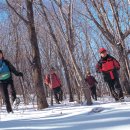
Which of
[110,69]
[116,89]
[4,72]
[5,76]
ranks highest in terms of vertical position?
[4,72]

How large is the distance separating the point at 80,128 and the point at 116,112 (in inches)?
39.9

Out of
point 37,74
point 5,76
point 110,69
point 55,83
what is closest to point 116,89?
point 110,69

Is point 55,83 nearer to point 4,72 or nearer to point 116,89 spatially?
point 116,89

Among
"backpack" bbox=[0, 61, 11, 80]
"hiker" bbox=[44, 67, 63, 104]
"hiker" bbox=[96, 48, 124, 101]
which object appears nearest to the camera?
"backpack" bbox=[0, 61, 11, 80]

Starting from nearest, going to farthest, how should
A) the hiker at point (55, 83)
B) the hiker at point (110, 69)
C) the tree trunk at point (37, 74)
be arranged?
the hiker at point (110, 69) < the tree trunk at point (37, 74) < the hiker at point (55, 83)

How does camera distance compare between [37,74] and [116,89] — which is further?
[37,74]

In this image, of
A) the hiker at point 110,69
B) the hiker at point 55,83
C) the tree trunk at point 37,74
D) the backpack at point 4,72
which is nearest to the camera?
the backpack at point 4,72

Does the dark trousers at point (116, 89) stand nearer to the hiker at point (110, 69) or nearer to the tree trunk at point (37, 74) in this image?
the hiker at point (110, 69)

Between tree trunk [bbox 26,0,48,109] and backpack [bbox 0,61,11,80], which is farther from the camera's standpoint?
tree trunk [bbox 26,0,48,109]

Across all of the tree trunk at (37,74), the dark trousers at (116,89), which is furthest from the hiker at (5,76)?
the dark trousers at (116,89)

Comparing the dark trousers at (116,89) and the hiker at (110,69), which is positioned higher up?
the hiker at (110,69)

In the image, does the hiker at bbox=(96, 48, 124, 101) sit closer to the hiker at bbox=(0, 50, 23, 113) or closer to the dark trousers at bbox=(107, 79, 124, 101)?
the dark trousers at bbox=(107, 79, 124, 101)

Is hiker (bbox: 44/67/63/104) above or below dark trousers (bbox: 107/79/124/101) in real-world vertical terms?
above

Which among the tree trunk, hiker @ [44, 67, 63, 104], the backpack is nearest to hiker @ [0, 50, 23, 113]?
the backpack
